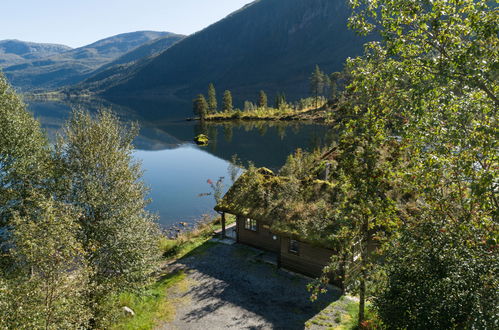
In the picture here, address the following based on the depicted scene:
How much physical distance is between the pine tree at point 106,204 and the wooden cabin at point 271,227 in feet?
28.5

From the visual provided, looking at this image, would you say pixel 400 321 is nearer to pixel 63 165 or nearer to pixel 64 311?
pixel 64 311

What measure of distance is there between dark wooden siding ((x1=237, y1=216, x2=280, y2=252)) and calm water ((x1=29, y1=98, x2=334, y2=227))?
49.2 ft

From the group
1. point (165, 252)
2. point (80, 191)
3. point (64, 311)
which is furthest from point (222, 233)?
point (64, 311)

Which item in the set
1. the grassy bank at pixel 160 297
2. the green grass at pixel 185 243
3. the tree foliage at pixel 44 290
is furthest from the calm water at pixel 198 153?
the tree foliage at pixel 44 290

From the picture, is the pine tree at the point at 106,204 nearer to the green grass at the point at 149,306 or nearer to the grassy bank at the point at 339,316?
the green grass at the point at 149,306

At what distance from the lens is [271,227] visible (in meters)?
25.1

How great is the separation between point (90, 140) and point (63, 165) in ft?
7.83

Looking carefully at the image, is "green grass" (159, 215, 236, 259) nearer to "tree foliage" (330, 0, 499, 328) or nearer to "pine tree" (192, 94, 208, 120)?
"tree foliage" (330, 0, 499, 328)

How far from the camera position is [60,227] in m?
12.0

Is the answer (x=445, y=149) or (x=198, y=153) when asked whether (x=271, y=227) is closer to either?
(x=445, y=149)

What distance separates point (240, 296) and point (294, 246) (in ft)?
19.7

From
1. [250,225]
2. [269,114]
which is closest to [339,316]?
[250,225]

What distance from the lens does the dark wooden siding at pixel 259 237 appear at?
28.6m

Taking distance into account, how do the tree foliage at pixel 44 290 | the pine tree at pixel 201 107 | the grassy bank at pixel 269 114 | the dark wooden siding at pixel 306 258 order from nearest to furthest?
the tree foliage at pixel 44 290 → the dark wooden siding at pixel 306 258 → the grassy bank at pixel 269 114 → the pine tree at pixel 201 107
